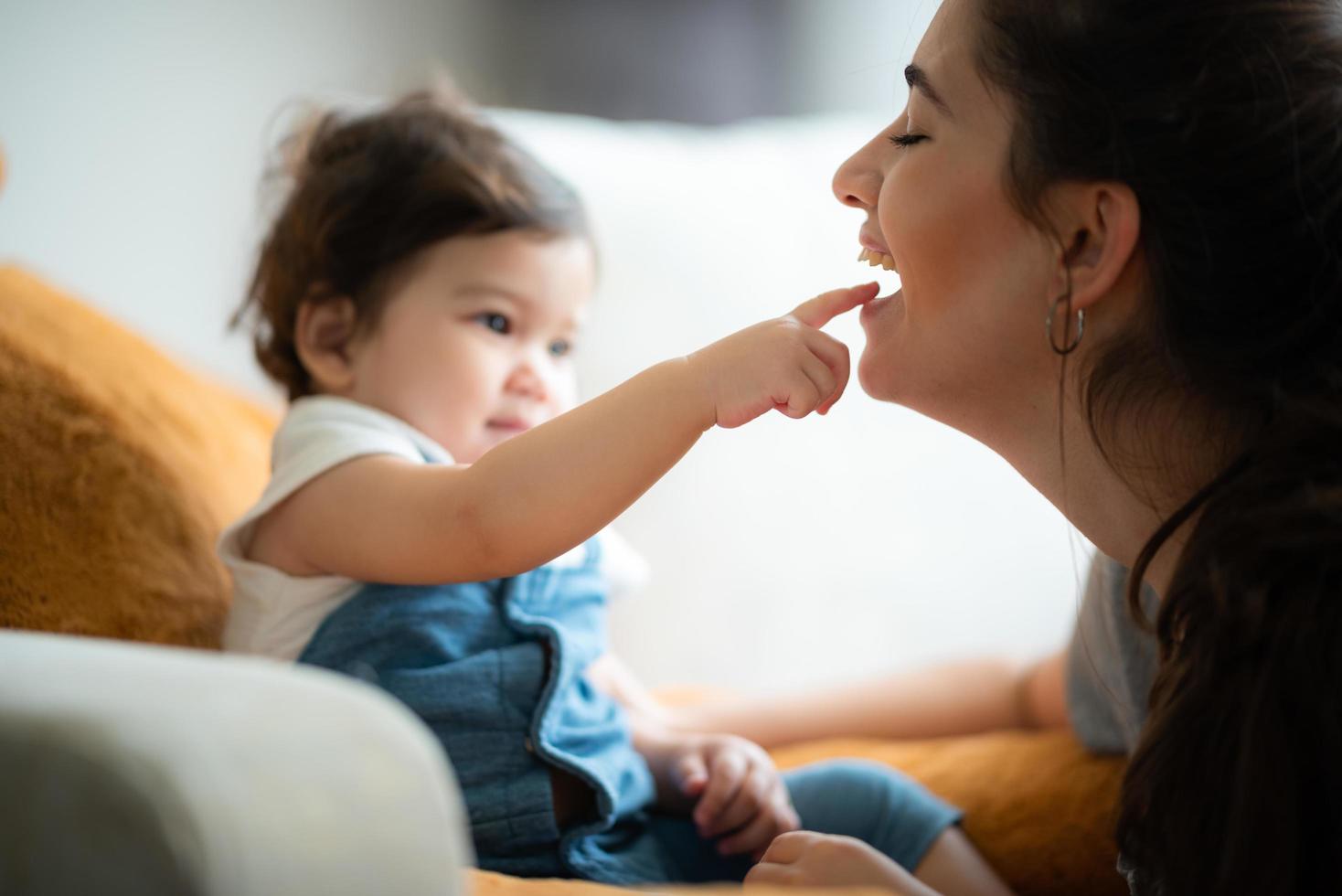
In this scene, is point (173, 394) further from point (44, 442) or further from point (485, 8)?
point (485, 8)

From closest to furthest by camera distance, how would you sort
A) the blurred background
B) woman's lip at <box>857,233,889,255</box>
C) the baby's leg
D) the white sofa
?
the white sofa → woman's lip at <box>857,233,889,255</box> → the baby's leg → the blurred background

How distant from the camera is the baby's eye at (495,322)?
1.01 m

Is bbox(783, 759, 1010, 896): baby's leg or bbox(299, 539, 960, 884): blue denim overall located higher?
bbox(299, 539, 960, 884): blue denim overall

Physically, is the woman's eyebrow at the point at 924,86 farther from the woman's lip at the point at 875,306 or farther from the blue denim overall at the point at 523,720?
the blue denim overall at the point at 523,720

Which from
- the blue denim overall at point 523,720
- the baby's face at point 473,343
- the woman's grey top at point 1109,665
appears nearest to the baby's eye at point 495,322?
the baby's face at point 473,343

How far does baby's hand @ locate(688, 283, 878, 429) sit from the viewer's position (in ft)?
2.45

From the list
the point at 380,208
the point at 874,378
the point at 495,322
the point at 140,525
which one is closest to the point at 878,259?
the point at 874,378

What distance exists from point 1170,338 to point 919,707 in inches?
23.3

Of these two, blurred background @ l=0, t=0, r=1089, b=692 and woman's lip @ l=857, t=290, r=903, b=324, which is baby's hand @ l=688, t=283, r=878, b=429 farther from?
blurred background @ l=0, t=0, r=1089, b=692

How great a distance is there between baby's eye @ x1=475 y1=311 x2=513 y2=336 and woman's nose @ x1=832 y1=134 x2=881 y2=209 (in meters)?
0.32

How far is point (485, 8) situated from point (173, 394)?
1507mm

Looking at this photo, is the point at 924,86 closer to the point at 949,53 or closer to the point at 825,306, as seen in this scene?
the point at 949,53

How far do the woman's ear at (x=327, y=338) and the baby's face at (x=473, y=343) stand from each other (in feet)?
0.05

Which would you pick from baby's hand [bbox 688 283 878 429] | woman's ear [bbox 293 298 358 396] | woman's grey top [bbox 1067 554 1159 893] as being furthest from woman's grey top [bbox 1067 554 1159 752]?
woman's ear [bbox 293 298 358 396]
